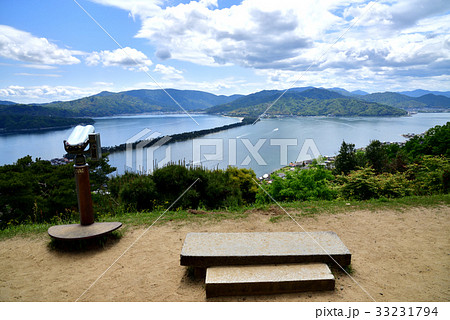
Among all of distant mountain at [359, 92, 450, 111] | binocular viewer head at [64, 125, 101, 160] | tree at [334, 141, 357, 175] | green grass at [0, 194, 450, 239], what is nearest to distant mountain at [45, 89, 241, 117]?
tree at [334, 141, 357, 175]

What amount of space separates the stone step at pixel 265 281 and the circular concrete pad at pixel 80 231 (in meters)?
2.12

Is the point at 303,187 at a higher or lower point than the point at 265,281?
lower

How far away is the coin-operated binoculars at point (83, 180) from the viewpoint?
Answer: 4027 mm

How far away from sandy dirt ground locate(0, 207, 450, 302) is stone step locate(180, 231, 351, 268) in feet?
0.88

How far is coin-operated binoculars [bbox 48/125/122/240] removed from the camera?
13.2ft

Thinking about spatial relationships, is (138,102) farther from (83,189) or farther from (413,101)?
(413,101)

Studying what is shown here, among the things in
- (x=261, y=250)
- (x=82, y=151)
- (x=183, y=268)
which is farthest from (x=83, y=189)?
(x=261, y=250)

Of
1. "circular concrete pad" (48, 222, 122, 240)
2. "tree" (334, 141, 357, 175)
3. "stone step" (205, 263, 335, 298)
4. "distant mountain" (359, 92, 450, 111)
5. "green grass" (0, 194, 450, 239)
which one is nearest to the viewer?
"stone step" (205, 263, 335, 298)

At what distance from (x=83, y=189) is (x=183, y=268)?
2.09m

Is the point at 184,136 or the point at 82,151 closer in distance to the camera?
the point at 82,151

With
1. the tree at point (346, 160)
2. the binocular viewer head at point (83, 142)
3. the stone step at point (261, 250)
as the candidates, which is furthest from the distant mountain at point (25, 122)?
the stone step at point (261, 250)

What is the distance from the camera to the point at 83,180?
418 cm

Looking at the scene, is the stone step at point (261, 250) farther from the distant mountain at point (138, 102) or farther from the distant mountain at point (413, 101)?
the distant mountain at point (413, 101)

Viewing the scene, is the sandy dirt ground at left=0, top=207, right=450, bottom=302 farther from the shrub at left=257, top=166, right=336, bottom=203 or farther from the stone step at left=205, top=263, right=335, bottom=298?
the shrub at left=257, top=166, right=336, bottom=203
